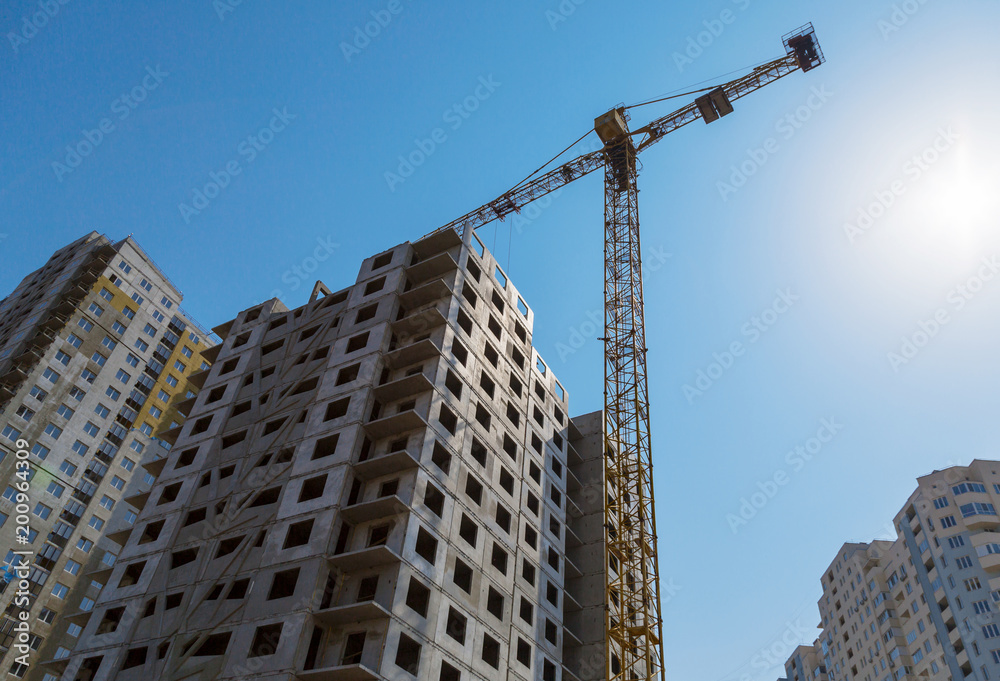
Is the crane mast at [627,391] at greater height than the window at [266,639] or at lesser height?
greater

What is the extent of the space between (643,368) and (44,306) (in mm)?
57593

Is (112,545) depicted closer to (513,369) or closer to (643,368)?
(513,369)

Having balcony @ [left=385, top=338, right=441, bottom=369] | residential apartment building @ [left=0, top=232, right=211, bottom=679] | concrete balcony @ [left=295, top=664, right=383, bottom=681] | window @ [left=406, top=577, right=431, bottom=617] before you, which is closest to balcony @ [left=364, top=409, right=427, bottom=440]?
balcony @ [left=385, top=338, right=441, bottom=369]

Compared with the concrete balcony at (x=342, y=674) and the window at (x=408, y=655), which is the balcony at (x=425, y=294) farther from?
the concrete balcony at (x=342, y=674)

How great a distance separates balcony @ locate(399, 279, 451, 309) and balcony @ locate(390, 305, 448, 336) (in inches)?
41.9

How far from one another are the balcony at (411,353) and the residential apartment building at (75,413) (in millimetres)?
28658

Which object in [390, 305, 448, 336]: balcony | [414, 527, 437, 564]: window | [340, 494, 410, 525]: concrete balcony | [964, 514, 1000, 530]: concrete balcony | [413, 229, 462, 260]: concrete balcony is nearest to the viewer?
[340, 494, 410, 525]: concrete balcony

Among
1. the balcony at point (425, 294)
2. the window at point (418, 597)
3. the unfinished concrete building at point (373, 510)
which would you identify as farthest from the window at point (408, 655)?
the balcony at point (425, 294)

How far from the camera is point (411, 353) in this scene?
44750 millimetres

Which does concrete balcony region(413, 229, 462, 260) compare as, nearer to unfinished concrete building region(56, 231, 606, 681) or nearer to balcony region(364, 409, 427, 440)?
unfinished concrete building region(56, 231, 606, 681)

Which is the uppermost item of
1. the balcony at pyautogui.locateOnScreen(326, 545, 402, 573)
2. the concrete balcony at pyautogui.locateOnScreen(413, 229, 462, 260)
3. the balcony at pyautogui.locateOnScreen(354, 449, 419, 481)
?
the concrete balcony at pyautogui.locateOnScreen(413, 229, 462, 260)

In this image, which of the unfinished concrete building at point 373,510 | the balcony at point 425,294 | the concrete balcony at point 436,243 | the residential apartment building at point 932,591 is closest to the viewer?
the unfinished concrete building at point 373,510

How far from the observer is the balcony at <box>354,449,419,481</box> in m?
39.0

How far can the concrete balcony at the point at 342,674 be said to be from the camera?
31.9 metres
